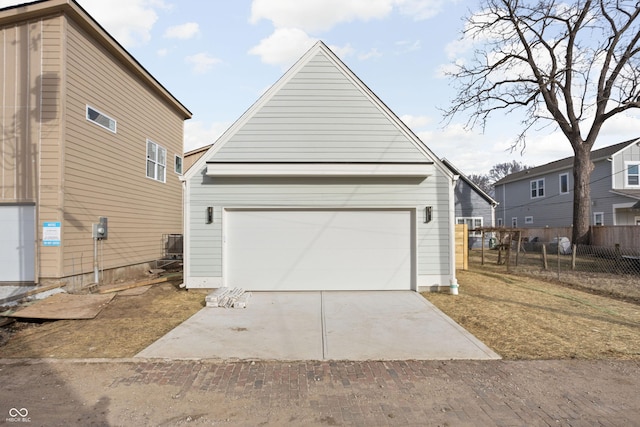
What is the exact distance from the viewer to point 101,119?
1025 centimetres

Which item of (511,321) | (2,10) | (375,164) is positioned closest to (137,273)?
(2,10)

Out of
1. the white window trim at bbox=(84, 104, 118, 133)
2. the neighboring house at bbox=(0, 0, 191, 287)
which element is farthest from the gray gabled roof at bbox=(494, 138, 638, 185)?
the neighboring house at bbox=(0, 0, 191, 287)

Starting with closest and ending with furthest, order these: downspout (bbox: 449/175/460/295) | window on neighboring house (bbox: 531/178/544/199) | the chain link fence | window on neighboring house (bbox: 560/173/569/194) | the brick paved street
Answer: the brick paved street → downspout (bbox: 449/175/460/295) → the chain link fence → window on neighboring house (bbox: 560/173/569/194) → window on neighboring house (bbox: 531/178/544/199)

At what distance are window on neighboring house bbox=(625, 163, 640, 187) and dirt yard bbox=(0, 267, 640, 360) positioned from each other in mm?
19585

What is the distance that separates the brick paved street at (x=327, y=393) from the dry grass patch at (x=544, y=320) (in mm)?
538

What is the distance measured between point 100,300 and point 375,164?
22.5ft

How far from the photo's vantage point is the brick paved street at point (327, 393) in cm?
349

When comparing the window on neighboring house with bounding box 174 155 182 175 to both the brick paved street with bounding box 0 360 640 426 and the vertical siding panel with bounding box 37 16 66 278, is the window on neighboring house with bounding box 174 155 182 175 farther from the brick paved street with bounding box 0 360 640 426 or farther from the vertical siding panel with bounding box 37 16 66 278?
the brick paved street with bounding box 0 360 640 426

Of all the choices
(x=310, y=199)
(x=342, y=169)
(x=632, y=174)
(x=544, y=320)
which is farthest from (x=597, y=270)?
(x=632, y=174)

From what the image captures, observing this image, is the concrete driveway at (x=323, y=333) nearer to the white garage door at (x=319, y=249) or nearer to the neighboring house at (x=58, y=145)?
the white garage door at (x=319, y=249)

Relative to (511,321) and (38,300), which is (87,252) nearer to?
(38,300)

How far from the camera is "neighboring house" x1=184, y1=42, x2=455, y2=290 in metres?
9.39

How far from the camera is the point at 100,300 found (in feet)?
25.1

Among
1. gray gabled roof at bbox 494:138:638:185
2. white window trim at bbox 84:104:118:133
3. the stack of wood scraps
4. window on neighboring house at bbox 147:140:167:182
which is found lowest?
the stack of wood scraps
